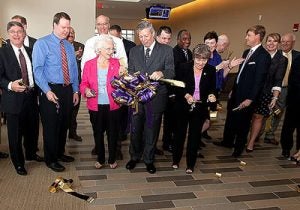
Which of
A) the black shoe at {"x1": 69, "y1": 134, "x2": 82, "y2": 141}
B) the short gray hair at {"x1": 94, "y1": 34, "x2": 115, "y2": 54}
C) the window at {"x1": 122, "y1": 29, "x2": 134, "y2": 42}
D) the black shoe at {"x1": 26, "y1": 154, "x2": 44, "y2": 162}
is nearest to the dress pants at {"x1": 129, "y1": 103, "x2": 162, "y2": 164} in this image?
the short gray hair at {"x1": 94, "y1": 34, "x2": 115, "y2": 54}

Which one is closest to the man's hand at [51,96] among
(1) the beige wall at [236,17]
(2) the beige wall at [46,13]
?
(2) the beige wall at [46,13]

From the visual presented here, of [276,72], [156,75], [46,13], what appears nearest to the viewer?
[156,75]

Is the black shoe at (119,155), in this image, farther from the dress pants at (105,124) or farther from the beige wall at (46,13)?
the beige wall at (46,13)

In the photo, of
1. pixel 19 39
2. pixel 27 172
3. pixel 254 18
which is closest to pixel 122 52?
pixel 19 39

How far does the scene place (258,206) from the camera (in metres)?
2.81

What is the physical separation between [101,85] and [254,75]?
1.86 meters

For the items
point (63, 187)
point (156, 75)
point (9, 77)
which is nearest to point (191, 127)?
point (156, 75)

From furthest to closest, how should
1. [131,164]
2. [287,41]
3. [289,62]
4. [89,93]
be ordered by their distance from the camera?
[289,62] → [287,41] → [131,164] → [89,93]

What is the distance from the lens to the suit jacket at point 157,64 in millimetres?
3221

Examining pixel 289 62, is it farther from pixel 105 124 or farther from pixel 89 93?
pixel 89 93

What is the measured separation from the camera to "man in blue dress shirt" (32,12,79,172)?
306 centimetres

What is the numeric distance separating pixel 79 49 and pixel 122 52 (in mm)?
931

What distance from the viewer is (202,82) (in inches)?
129

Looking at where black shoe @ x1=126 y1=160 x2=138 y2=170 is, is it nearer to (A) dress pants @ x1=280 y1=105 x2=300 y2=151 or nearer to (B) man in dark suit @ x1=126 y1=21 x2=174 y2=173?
(B) man in dark suit @ x1=126 y1=21 x2=174 y2=173
